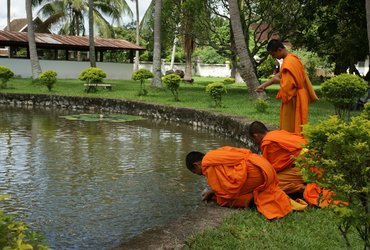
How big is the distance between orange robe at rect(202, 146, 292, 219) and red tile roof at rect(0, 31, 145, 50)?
78.4ft

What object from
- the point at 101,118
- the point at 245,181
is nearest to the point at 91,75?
the point at 101,118

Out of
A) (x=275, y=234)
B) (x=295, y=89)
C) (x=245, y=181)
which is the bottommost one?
(x=275, y=234)

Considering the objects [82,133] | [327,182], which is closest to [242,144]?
[82,133]

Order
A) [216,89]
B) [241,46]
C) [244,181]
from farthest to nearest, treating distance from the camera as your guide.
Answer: [241,46] → [216,89] → [244,181]

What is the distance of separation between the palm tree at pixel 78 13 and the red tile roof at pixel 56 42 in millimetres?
4925

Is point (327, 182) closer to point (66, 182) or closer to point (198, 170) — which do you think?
point (198, 170)

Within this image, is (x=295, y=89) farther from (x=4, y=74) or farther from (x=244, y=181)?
(x=4, y=74)

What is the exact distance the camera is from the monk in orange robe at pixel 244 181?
4.75m

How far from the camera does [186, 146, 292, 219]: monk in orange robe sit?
4.75 metres

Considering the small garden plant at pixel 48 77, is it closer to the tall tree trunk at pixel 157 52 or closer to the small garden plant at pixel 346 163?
the tall tree trunk at pixel 157 52

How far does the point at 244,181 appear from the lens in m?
4.77

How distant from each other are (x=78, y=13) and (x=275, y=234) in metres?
34.8

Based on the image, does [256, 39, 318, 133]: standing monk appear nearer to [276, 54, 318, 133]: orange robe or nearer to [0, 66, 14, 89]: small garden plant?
[276, 54, 318, 133]: orange robe

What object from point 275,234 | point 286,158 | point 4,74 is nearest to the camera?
point 275,234
